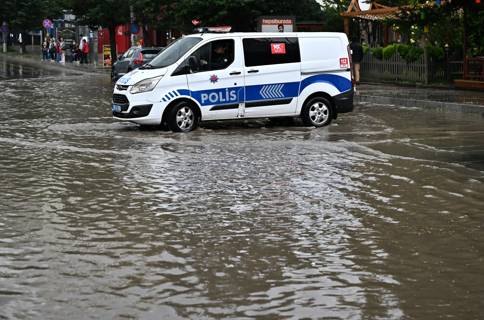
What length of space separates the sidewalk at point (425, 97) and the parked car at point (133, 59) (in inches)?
362

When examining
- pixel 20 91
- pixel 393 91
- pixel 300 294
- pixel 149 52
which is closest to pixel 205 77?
pixel 300 294

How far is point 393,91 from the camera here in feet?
87.9

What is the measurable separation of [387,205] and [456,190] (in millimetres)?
1348

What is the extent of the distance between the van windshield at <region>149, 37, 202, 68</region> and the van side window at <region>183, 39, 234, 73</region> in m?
0.24

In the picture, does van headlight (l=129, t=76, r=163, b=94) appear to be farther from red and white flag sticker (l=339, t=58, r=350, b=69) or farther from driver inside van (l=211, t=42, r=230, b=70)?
red and white flag sticker (l=339, t=58, r=350, b=69)

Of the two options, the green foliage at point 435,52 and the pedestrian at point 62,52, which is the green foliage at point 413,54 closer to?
the green foliage at point 435,52

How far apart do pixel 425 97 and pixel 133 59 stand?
1418cm

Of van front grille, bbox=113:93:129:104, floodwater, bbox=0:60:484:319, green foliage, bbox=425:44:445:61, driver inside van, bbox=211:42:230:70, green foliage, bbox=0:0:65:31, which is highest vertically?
green foliage, bbox=0:0:65:31

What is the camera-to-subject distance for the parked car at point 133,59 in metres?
33.6

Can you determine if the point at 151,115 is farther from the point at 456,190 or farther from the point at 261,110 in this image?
the point at 456,190

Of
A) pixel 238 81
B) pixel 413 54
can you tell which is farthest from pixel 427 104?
pixel 413 54

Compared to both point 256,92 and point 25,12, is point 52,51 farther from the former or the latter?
point 256,92

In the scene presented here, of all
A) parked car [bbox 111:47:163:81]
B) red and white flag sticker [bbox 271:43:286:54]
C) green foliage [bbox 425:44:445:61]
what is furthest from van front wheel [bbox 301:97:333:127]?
parked car [bbox 111:47:163:81]

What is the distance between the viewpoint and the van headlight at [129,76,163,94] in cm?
1556
